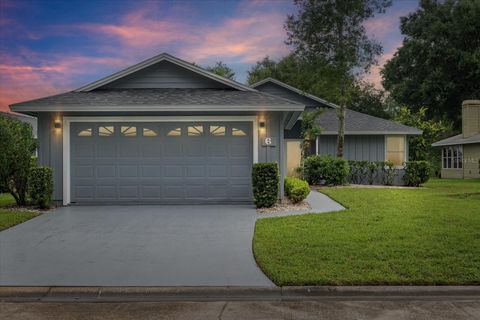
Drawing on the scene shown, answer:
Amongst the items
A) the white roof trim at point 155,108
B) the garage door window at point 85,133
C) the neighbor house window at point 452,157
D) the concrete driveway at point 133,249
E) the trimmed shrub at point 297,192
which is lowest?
the concrete driveway at point 133,249

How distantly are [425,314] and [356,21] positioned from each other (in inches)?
790

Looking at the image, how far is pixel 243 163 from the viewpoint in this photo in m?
12.8

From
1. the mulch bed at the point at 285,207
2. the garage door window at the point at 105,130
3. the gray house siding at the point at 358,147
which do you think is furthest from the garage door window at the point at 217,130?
the gray house siding at the point at 358,147

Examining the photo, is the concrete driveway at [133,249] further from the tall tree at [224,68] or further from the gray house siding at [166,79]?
the tall tree at [224,68]

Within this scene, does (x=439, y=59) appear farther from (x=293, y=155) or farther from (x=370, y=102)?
(x=293, y=155)

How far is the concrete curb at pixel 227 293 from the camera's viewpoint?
522 cm

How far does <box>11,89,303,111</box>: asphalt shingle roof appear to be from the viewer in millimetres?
12234

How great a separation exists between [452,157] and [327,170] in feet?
55.2

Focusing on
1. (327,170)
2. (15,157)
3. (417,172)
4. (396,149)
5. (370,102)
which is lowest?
(417,172)

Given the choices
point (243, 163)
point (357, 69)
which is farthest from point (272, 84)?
point (243, 163)

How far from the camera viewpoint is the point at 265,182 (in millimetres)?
11734

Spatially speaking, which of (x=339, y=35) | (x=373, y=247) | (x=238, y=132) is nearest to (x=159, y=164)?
(x=238, y=132)

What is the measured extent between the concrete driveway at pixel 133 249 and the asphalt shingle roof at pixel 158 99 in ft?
10.1

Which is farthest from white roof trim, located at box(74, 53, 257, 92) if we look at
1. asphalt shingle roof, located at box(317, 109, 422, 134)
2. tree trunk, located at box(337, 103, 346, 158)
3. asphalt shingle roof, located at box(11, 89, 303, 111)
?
asphalt shingle roof, located at box(317, 109, 422, 134)
